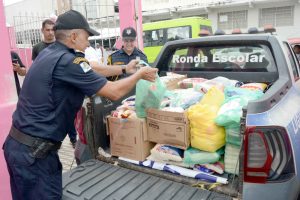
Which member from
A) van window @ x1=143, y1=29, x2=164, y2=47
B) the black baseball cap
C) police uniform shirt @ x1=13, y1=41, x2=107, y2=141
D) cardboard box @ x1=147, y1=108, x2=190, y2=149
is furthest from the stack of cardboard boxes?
van window @ x1=143, y1=29, x2=164, y2=47

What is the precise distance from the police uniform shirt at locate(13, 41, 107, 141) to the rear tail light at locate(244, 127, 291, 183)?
103cm

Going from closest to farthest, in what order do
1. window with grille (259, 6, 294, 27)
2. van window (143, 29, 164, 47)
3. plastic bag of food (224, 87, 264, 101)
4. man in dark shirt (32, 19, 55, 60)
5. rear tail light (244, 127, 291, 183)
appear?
rear tail light (244, 127, 291, 183)
plastic bag of food (224, 87, 264, 101)
man in dark shirt (32, 19, 55, 60)
van window (143, 29, 164, 47)
window with grille (259, 6, 294, 27)

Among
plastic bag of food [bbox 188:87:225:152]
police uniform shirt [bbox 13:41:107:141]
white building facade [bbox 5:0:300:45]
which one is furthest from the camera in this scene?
white building facade [bbox 5:0:300:45]

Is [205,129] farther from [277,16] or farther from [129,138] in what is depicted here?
[277,16]

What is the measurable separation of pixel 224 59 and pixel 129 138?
1.48m

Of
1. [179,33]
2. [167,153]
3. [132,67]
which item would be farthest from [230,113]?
[179,33]

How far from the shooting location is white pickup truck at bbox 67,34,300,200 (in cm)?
166

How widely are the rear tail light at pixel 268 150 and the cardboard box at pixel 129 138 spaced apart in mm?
932

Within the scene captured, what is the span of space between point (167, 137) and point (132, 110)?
469mm

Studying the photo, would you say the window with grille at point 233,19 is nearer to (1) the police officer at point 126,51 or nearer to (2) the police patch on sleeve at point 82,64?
(1) the police officer at point 126,51

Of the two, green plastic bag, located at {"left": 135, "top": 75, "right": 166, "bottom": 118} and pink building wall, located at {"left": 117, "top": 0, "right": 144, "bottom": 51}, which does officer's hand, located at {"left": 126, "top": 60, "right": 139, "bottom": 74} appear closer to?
green plastic bag, located at {"left": 135, "top": 75, "right": 166, "bottom": 118}

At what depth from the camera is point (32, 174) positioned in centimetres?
199

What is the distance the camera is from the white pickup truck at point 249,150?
1.66 metres

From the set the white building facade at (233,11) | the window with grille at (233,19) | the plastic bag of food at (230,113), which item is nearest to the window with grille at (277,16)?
the white building facade at (233,11)
